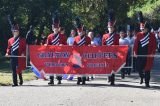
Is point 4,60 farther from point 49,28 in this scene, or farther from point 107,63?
point 107,63

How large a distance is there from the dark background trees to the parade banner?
6621 millimetres

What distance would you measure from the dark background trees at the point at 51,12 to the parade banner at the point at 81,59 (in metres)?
6.62

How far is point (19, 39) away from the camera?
18.5 meters

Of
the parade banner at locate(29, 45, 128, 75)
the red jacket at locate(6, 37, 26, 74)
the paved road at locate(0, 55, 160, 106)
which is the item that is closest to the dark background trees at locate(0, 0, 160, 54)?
the red jacket at locate(6, 37, 26, 74)

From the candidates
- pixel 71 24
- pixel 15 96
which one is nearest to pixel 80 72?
pixel 15 96

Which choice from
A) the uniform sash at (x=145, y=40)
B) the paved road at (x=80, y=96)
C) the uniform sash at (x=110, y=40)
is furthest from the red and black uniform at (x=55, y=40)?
the uniform sash at (x=145, y=40)

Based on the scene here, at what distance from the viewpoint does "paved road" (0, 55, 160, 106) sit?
1342cm

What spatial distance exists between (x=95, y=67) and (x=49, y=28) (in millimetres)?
23401

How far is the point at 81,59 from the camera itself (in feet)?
60.2

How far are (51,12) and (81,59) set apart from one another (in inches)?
700

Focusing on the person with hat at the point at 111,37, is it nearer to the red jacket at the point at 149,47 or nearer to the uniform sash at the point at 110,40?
the uniform sash at the point at 110,40

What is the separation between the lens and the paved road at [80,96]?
13422 millimetres

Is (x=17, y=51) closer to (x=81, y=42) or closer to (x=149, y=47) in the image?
(x=81, y=42)

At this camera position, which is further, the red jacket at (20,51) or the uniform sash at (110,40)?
the red jacket at (20,51)
